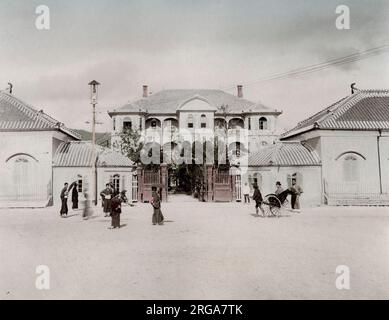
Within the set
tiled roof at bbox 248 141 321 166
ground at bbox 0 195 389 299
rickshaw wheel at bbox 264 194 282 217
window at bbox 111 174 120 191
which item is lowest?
ground at bbox 0 195 389 299

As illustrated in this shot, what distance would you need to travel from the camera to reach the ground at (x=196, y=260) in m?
6.06

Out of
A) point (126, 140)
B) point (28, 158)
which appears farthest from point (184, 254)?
point (126, 140)

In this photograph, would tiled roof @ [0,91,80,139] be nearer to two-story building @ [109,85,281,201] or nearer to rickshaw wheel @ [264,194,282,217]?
two-story building @ [109,85,281,201]

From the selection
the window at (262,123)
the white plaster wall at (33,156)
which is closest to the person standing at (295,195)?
the white plaster wall at (33,156)

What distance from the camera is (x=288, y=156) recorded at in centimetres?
2202

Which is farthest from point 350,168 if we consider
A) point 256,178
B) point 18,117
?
point 18,117

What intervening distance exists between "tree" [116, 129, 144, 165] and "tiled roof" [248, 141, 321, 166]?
35.8ft

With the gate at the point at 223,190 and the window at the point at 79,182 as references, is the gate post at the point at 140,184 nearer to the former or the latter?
the window at the point at 79,182

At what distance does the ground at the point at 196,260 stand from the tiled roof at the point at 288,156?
27.1 feet

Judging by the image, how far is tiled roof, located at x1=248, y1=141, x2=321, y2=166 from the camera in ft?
70.1

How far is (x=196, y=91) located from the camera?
43281mm

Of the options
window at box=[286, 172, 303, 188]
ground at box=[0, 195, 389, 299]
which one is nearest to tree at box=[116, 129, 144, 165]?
window at box=[286, 172, 303, 188]
